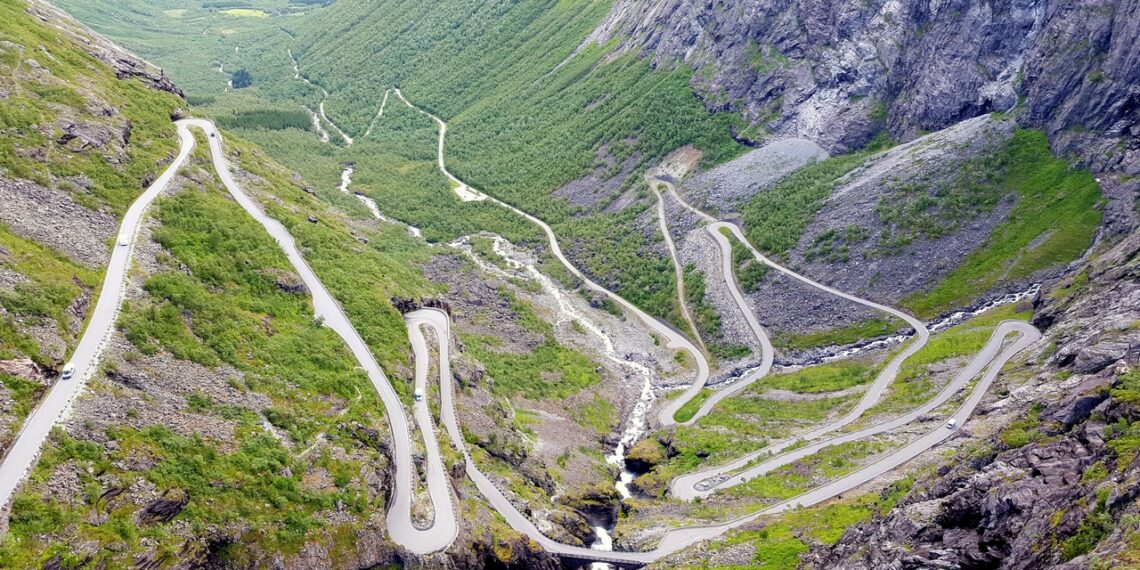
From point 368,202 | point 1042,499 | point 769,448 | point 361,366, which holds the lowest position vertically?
point 769,448

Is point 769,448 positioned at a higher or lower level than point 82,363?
lower

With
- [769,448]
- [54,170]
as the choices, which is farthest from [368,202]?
[769,448]

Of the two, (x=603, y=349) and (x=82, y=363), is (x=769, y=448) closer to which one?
(x=603, y=349)

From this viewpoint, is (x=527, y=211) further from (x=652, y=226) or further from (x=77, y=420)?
(x=77, y=420)

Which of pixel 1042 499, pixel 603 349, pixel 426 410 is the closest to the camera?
pixel 1042 499

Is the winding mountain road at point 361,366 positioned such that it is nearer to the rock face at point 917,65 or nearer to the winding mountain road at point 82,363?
the winding mountain road at point 82,363

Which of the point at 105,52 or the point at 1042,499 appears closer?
the point at 1042,499

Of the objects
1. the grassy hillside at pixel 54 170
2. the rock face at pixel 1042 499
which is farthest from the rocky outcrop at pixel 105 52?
the rock face at pixel 1042 499

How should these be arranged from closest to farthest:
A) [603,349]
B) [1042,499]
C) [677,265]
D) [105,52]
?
[1042,499], [105,52], [603,349], [677,265]

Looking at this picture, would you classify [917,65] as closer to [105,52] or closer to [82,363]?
[105,52]
